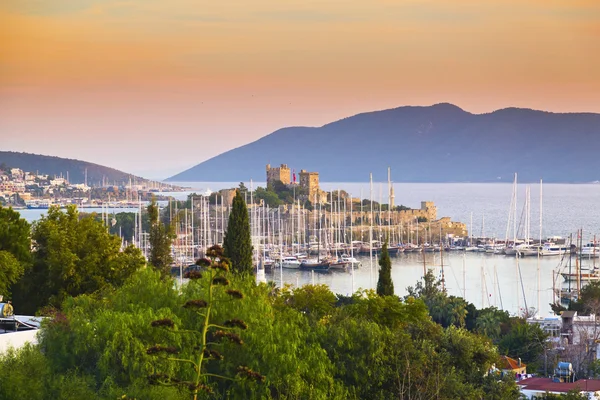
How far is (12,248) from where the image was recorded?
2334 cm

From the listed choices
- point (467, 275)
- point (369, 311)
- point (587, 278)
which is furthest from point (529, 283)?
point (369, 311)

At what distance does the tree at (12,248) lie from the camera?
21.0m

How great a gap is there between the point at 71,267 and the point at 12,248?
79.2 inches

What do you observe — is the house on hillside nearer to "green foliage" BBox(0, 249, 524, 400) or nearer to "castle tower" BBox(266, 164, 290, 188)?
"green foliage" BBox(0, 249, 524, 400)

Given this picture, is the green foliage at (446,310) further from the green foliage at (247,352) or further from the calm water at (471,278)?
the green foliage at (247,352)

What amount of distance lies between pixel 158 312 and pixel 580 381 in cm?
1070

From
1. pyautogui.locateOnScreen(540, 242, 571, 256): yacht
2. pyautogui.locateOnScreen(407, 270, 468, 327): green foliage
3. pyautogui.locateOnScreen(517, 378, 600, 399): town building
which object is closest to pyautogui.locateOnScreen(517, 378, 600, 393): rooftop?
pyautogui.locateOnScreen(517, 378, 600, 399): town building

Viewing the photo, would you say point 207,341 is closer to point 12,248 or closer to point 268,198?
point 12,248

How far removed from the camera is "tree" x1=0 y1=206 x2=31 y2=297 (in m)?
21.0

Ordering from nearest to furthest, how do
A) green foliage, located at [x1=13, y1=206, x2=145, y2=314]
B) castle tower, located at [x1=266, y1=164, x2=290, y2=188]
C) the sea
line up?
green foliage, located at [x1=13, y1=206, x2=145, y2=314], the sea, castle tower, located at [x1=266, y1=164, x2=290, y2=188]

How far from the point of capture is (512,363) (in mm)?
25703

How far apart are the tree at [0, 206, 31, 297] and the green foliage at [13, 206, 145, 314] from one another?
404 millimetres

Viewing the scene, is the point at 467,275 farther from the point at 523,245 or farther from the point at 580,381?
the point at 580,381

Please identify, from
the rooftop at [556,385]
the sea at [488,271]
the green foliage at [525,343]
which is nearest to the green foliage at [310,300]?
Answer: the rooftop at [556,385]
